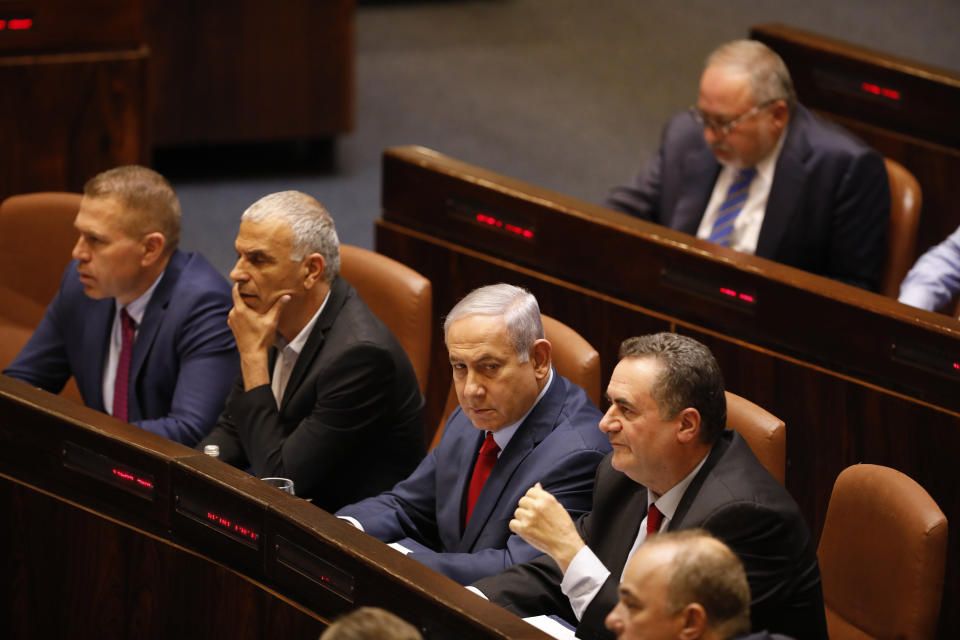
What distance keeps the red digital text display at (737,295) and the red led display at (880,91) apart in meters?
1.23

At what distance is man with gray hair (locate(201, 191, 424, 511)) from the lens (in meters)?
2.83

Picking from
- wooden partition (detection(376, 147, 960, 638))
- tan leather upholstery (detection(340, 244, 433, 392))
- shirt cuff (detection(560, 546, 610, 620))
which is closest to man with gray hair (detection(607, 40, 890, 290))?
wooden partition (detection(376, 147, 960, 638))

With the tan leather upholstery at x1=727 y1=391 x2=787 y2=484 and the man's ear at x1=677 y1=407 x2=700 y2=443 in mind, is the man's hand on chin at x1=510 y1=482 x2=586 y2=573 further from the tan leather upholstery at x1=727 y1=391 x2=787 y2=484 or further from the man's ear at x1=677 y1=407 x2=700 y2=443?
the tan leather upholstery at x1=727 y1=391 x2=787 y2=484

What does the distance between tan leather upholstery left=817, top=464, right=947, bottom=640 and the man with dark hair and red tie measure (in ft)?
0.72

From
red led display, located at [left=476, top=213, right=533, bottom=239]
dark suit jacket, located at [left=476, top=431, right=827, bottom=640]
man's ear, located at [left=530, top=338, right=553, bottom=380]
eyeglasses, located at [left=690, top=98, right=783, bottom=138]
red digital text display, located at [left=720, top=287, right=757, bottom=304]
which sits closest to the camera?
dark suit jacket, located at [left=476, top=431, right=827, bottom=640]

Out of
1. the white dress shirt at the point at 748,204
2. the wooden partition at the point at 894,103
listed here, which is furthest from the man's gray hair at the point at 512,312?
the wooden partition at the point at 894,103

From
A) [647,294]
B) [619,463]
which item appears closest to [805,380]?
[647,294]

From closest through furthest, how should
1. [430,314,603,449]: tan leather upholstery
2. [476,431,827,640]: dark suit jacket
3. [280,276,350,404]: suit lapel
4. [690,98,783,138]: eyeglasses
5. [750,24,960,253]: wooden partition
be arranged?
[476,431,827,640]: dark suit jacket, [430,314,603,449]: tan leather upholstery, [280,276,350,404]: suit lapel, [690,98,783,138]: eyeglasses, [750,24,960,253]: wooden partition

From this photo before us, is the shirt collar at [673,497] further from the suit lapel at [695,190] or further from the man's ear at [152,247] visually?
the suit lapel at [695,190]

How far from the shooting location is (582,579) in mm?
2227

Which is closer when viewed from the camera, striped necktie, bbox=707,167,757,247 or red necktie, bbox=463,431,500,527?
red necktie, bbox=463,431,500,527

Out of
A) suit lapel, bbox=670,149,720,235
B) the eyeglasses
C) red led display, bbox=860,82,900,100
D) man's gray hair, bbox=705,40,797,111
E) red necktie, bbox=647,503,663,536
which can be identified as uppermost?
man's gray hair, bbox=705,40,797,111

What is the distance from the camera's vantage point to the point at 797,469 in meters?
3.06

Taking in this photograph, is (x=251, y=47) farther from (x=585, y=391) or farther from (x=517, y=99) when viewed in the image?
(x=585, y=391)
